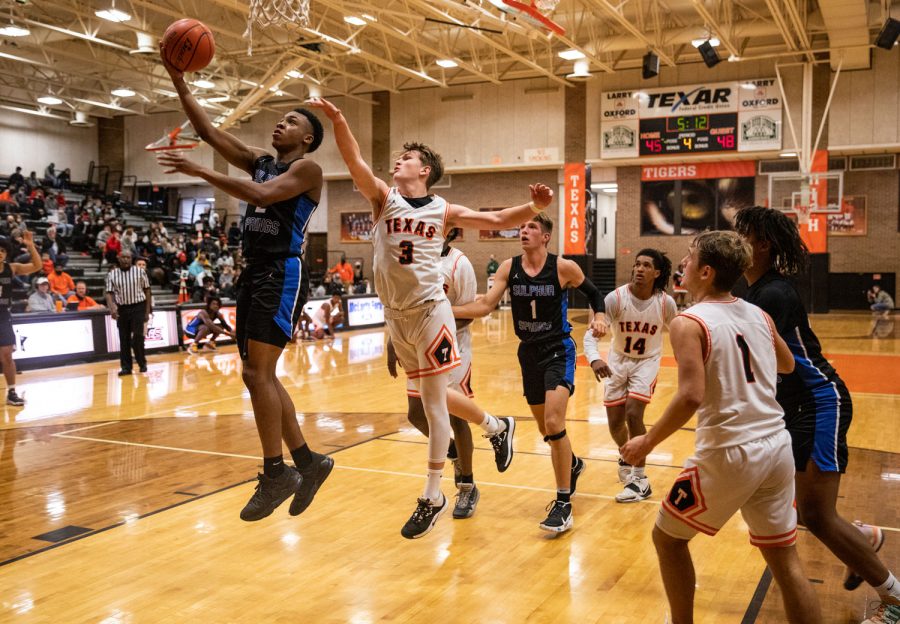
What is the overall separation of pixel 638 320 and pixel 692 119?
20.6 m

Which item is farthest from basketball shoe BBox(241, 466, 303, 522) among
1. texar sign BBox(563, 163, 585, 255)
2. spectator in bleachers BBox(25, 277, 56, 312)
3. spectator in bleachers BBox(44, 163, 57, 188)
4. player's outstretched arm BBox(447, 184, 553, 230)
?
spectator in bleachers BBox(44, 163, 57, 188)

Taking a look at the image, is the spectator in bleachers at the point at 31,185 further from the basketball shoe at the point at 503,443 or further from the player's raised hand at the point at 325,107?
the player's raised hand at the point at 325,107

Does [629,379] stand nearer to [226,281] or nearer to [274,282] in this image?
[274,282]

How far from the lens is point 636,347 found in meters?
6.02

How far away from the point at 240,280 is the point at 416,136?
25206mm

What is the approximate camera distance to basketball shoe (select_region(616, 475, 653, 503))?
227 inches

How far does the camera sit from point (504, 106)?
2747 centimetres

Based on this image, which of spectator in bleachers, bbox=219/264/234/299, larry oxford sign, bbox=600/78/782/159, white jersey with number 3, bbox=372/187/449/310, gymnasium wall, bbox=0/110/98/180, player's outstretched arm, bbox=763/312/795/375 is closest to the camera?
player's outstretched arm, bbox=763/312/795/375

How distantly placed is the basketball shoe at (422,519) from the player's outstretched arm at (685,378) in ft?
5.01

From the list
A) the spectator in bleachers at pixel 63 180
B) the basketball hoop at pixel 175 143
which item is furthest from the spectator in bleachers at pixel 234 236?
the basketball hoop at pixel 175 143

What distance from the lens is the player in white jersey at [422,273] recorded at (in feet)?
13.9

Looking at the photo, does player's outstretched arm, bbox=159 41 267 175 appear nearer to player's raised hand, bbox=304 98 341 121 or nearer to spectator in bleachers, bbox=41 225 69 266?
player's raised hand, bbox=304 98 341 121

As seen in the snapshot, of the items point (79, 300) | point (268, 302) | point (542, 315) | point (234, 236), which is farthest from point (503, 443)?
point (234, 236)

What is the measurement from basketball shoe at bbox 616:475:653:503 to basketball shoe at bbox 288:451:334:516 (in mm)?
2417
